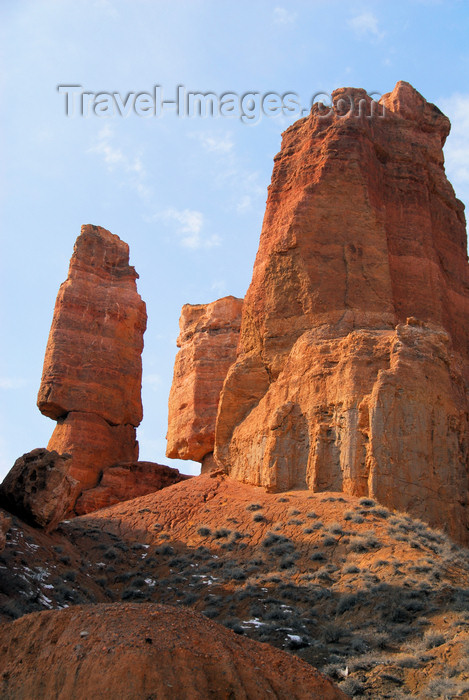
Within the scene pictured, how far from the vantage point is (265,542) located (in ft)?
81.6

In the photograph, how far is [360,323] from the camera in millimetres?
29641

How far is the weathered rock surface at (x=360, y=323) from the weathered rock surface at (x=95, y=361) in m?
11.1

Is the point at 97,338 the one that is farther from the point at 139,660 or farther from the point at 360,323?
the point at 139,660

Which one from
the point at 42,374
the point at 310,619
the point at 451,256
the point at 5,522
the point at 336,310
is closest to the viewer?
the point at 5,522

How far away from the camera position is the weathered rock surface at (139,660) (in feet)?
38.8

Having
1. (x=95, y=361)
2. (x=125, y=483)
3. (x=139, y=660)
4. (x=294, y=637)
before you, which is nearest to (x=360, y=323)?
(x=294, y=637)

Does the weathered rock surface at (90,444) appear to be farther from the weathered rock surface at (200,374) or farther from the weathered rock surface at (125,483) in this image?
the weathered rock surface at (200,374)

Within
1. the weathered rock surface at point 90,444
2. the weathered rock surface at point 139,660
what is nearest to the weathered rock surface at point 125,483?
the weathered rock surface at point 90,444

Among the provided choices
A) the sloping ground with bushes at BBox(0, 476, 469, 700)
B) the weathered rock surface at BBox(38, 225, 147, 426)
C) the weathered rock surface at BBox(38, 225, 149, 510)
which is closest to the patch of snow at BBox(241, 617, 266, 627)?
the sloping ground with bushes at BBox(0, 476, 469, 700)

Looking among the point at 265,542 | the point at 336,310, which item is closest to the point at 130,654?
the point at 265,542

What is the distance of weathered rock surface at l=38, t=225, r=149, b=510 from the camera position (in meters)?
40.6

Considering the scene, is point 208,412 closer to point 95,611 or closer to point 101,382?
point 101,382

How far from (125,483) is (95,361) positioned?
7.12 metres

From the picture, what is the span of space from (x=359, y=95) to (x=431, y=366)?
47.0 feet
